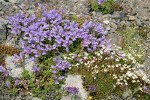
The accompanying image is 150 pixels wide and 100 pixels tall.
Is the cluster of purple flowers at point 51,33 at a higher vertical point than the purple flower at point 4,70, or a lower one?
higher

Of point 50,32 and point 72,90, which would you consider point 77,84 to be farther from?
point 50,32

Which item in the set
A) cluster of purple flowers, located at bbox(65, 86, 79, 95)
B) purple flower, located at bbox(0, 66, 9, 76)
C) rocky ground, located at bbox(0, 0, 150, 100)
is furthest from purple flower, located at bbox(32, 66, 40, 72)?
rocky ground, located at bbox(0, 0, 150, 100)

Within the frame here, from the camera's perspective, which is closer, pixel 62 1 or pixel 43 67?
pixel 43 67

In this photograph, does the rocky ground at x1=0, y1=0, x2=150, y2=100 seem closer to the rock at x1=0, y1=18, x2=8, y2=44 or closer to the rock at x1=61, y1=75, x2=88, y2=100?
the rock at x1=0, y1=18, x2=8, y2=44

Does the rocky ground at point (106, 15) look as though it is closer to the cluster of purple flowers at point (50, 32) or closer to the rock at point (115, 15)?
the rock at point (115, 15)

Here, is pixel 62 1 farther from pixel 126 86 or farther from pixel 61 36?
pixel 126 86

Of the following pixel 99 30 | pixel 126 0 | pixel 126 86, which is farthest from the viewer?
pixel 126 0

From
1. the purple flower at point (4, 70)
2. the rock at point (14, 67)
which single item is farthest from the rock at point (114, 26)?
the purple flower at point (4, 70)

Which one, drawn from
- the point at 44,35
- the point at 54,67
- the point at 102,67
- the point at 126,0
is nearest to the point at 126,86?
the point at 102,67

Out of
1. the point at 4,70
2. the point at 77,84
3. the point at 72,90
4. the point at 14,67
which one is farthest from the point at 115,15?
the point at 4,70
